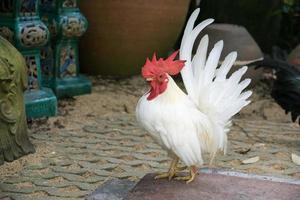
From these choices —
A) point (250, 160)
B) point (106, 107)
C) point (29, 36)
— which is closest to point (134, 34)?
point (106, 107)

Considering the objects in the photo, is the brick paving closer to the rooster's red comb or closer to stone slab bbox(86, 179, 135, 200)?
stone slab bbox(86, 179, 135, 200)

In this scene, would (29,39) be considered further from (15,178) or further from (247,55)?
(247,55)

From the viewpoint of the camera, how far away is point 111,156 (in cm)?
352

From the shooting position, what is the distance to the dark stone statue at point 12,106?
257cm

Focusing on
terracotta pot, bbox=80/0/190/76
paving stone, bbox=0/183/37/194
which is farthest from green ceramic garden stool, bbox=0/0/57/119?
terracotta pot, bbox=80/0/190/76

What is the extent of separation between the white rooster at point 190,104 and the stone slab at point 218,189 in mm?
85

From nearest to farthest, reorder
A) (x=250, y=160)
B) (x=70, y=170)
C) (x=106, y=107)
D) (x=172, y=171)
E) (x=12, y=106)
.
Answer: (x=172, y=171) < (x=12, y=106) < (x=70, y=170) < (x=250, y=160) < (x=106, y=107)

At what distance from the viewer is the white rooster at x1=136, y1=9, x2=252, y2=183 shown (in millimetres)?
2207

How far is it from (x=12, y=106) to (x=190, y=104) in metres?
0.85

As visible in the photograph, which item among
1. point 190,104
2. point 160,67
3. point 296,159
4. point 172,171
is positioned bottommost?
point 296,159

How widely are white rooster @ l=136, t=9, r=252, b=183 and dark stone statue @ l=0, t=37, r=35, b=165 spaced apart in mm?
667

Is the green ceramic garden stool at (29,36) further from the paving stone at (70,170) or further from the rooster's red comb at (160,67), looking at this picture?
the rooster's red comb at (160,67)

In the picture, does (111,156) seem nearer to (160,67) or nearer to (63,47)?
(160,67)

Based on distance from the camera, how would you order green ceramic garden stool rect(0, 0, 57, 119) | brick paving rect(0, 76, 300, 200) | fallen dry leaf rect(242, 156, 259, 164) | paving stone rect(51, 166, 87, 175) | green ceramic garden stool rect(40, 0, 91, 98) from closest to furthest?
brick paving rect(0, 76, 300, 200) → paving stone rect(51, 166, 87, 175) → fallen dry leaf rect(242, 156, 259, 164) → green ceramic garden stool rect(0, 0, 57, 119) → green ceramic garden stool rect(40, 0, 91, 98)
